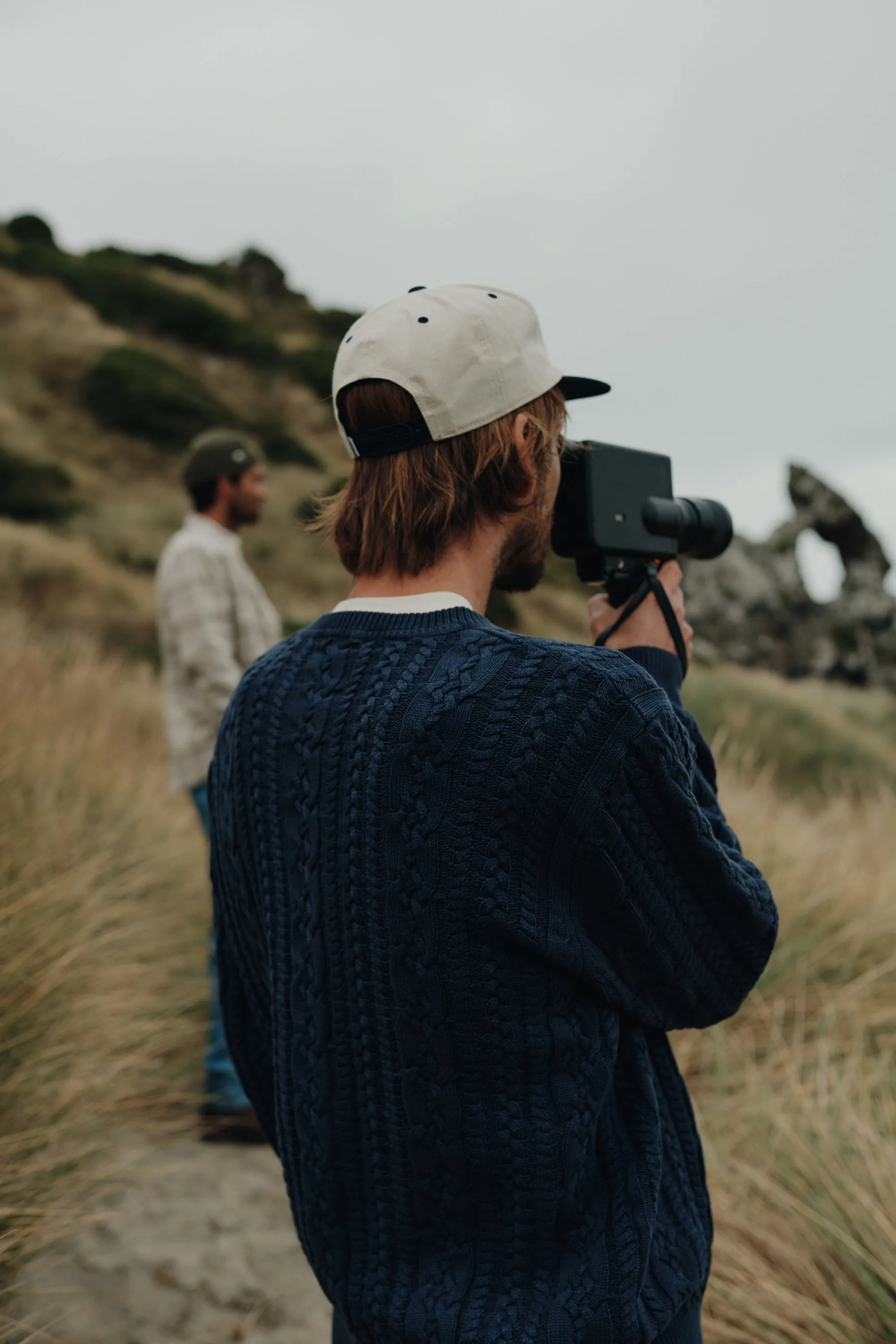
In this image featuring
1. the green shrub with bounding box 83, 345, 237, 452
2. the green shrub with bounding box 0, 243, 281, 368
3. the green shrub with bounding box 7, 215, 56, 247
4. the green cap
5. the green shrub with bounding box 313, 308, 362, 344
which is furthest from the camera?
the green shrub with bounding box 313, 308, 362, 344

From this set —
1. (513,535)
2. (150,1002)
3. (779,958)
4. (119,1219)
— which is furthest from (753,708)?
(513,535)

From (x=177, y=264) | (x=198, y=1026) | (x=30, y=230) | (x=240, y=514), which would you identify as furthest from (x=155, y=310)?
(x=198, y=1026)

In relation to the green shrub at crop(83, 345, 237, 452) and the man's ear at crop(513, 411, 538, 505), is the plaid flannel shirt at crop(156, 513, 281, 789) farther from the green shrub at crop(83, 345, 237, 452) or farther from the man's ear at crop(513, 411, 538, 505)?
the green shrub at crop(83, 345, 237, 452)

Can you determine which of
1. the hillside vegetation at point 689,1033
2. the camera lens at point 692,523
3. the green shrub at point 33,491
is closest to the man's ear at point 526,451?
the camera lens at point 692,523

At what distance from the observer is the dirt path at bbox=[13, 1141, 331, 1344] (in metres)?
2.33

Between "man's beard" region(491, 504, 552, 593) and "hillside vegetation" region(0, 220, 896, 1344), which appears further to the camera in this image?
"hillside vegetation" region(0, 220, 896, 1344)

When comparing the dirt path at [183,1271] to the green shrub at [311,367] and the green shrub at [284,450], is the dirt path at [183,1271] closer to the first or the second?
the green shrub at [284,450]

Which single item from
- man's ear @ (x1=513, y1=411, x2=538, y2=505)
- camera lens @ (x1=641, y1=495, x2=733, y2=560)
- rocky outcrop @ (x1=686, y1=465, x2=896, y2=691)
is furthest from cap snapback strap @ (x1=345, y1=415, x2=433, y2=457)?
rocky outcrop @ (x1=686, y1=465, x2=896, y2=691)

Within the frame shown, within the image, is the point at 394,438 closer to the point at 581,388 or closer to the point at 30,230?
the point at 581,388

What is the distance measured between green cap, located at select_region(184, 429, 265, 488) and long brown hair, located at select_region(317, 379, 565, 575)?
2617mm

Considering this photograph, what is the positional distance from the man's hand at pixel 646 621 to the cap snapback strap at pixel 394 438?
14.4 inches

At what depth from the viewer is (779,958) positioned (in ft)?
12.8

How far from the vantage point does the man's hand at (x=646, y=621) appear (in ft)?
4.64

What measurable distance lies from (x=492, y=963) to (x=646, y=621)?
544 mm
